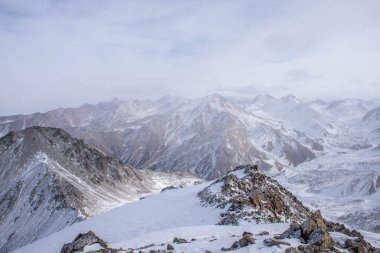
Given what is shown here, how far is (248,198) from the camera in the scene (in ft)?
230

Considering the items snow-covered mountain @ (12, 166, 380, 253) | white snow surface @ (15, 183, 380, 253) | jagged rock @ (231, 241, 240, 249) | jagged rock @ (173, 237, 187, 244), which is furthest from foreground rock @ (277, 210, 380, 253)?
jagged rock @ (173, 237, 187, 244)

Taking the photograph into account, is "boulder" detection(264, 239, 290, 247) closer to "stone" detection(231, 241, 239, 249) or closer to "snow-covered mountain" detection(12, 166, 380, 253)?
"snow-covered mountain" detection(12, 166, 380, 253)

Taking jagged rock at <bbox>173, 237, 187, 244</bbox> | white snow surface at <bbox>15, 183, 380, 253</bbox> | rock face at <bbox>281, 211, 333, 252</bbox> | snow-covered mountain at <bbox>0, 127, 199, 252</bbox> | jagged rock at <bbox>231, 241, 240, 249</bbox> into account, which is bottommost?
snow-covered mountain at <bbox>0, 127, 199, 252</bbox>

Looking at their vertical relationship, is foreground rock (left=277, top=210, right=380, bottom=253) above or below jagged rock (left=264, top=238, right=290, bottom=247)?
below

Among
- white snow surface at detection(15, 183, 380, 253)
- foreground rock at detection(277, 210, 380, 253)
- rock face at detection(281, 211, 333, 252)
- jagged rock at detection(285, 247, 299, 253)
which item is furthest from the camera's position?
white snow surface at detection(15, 183, 380, 253)

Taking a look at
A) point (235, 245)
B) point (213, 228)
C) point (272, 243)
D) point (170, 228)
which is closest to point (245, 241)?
point (235, 245)

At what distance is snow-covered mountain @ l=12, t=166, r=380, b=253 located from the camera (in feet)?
130

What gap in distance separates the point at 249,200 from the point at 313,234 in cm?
2910

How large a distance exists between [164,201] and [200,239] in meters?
36.6

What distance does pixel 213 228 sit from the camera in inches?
2093

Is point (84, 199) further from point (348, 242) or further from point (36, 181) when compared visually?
point (348, 242)

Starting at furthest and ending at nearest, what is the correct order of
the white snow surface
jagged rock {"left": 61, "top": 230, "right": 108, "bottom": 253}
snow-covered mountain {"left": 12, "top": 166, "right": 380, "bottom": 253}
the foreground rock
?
jagged rock {"left": 61, "top": 230, "right": 108, "bottom": 253} → the white snow surface → snow-covered mountain {"left": 12, "top": 166, "right": 380, "bottom": 253} → the foreground rock

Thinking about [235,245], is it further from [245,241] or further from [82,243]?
[82,243]

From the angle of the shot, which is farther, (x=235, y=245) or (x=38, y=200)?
(x=38, y=200)
